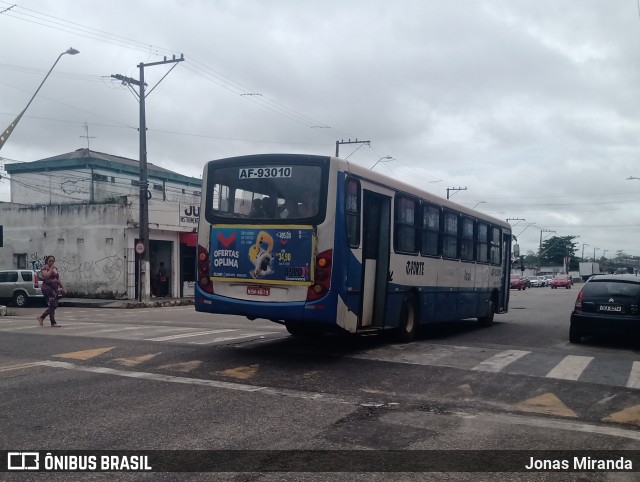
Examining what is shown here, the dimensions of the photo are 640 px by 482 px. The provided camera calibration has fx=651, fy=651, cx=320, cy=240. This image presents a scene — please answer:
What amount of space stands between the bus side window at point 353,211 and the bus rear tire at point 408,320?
8.95 feet

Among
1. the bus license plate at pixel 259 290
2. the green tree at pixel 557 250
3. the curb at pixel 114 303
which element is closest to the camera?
the bus license plate at pixel 259 290

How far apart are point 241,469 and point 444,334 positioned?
11.4m

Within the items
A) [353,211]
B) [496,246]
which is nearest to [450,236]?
[496,246]

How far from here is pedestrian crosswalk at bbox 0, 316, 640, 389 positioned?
10.1m

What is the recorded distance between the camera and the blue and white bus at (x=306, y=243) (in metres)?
10.1

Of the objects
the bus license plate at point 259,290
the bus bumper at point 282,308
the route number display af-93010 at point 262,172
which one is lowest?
the bus bumper at point 282,308

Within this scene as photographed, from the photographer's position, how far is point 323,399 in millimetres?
8039

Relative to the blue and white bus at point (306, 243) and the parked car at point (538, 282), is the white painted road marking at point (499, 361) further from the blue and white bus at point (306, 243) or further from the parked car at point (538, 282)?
the parked car at point (538, 282)

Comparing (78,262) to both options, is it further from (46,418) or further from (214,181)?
(46,418)

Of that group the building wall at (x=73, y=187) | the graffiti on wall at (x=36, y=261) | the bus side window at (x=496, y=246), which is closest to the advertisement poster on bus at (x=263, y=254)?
the bus side window at (x=496, y=246)

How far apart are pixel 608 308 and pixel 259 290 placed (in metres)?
8.03

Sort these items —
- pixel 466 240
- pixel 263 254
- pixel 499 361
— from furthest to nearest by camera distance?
1. pixel 466 240
2. pixel 499 361
3. pixel 263 254

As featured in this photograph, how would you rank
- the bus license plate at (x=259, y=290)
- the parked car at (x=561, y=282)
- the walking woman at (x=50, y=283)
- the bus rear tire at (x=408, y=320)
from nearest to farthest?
the bus license plate at (x=259, y=290) → the bus rear tire at (x=408, y=320) → the walking woman at (x=50, y=283) → the parked car at (x=561, y=282)

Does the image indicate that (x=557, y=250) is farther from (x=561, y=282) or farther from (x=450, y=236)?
(x=450, y=236)
